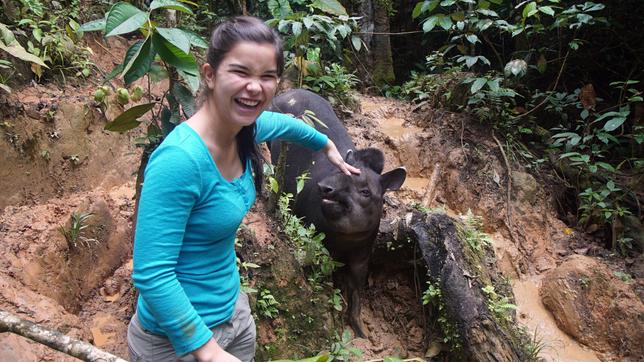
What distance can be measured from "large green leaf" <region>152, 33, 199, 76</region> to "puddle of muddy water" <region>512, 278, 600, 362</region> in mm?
4033

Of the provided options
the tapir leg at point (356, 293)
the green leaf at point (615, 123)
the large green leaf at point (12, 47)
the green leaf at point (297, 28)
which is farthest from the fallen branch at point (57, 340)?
the green leaf at point (615, 123)

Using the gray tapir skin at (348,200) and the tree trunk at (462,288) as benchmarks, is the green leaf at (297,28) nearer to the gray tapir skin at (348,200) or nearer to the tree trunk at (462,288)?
the gray tapir skin at (348,200)

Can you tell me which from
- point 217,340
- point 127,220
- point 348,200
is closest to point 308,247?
point 348,200

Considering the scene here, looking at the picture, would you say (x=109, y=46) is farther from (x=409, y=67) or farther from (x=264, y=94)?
(x=409, y=67)

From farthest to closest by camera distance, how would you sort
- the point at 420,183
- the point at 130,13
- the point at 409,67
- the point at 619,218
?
Result: the point at 409,67 → the point at 420,183 → the point at 619,218 → the point at 130,13

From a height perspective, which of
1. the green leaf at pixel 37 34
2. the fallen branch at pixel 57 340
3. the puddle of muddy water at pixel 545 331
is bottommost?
the puddle of muddy water at pixel 545 331

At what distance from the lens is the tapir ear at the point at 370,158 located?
A: 4398 mm

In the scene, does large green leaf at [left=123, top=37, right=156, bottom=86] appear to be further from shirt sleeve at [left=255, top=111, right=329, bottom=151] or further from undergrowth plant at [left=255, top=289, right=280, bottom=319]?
undergrowth plant at [left=255, top=289, right=280, bottom=319]

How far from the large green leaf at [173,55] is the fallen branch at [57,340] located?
47.3 inches

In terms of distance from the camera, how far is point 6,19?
13.5ft

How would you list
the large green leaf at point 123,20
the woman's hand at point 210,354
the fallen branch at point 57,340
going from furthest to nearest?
the large green leaf at point 123,20
the woman's hand at point 210,354
the fallen branch at point 57,340

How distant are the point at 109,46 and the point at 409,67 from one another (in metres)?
7.21

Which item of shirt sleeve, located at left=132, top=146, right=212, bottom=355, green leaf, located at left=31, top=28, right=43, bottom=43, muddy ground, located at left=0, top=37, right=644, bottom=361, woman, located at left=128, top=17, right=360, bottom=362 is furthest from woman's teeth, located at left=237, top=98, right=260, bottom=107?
green leaf, located at left=31, top=28, right=43, bottom=43

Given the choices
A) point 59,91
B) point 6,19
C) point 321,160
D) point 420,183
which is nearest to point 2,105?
point 59,91
